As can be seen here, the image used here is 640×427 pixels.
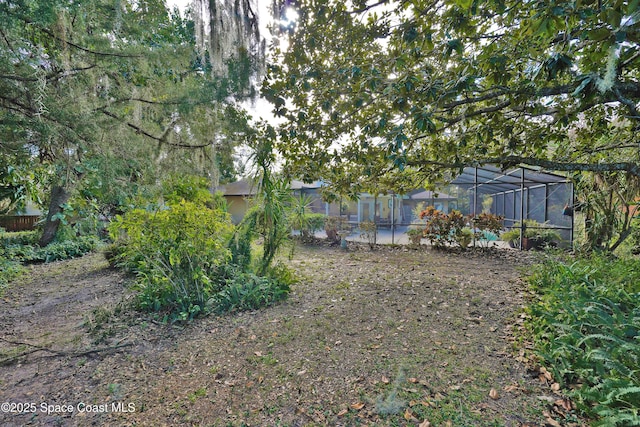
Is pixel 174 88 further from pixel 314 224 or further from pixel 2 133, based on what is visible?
pixel 314 224

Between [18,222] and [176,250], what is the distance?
443 inches

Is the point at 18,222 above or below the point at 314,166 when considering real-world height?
below

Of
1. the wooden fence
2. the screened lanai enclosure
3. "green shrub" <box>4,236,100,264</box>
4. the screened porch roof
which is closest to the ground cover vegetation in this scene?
the screened porch roof

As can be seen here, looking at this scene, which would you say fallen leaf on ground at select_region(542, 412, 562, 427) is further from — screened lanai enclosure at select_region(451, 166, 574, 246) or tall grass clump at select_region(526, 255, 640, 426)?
screened lanai enclosure at select_region(451, 166, 574, 246)

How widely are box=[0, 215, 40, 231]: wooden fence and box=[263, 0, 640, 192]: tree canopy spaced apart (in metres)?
11.4

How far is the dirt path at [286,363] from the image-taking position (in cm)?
179

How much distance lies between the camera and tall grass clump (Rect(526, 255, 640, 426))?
1.60m

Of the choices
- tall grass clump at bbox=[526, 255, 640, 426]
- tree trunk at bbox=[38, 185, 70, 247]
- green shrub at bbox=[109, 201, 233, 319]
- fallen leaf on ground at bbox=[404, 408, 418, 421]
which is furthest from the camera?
tree trunk at bbox=[38, 185, 70, 247]

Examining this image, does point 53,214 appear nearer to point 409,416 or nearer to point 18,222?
point 18,222

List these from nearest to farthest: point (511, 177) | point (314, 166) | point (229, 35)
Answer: point (229, 35)
point (314, 166)
point (511, 177)

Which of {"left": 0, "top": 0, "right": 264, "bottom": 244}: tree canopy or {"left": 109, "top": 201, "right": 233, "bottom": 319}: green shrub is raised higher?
{"left": 0, "top": 0, "right": 264, "bottom": 244}: tree canopy

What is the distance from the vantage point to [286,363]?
2.30 m

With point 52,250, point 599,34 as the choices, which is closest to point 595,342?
point 599,34

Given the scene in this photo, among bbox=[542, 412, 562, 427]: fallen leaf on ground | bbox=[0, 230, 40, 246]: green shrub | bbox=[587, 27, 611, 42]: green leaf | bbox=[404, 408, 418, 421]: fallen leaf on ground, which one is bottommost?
bbox=[404, 408, 418, 421]: fallen leaf on ground
